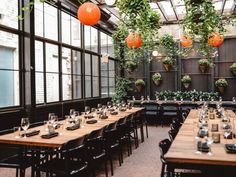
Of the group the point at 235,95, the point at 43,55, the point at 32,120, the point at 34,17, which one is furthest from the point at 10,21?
the point at 235,95

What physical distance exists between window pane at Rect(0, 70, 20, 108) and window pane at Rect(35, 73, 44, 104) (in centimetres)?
64

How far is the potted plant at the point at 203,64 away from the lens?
10711 millimetres

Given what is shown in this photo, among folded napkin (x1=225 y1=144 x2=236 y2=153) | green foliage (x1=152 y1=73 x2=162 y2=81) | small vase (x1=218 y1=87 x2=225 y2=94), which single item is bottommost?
folded napkin (x1=225 y1=144 x2=236 y2=153)

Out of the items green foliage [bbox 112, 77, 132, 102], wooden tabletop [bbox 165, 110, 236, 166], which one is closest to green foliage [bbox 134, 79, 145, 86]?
green foliage [bbox 112, 77, 132, 102]

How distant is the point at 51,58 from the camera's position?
23.0 ft

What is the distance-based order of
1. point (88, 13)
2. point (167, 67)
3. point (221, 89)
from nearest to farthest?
1. point (88, 13)
2. point (221, 89)
3. point (167, 67)

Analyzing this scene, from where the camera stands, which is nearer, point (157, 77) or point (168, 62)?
point (168, 62)

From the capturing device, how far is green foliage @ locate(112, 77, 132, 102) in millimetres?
11031

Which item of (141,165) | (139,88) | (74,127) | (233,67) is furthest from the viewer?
(139,88)

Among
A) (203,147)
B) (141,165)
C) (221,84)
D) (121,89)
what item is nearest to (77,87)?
(121,89)

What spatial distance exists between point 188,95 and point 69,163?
8.27 m

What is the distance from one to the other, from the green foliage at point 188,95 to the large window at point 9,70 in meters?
6.81

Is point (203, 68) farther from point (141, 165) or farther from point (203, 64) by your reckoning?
point (141, 165)

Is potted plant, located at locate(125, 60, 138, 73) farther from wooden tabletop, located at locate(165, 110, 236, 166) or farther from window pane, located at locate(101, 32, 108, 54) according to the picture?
wooden tabletop, located at locate(165, 110, 236, 166)
